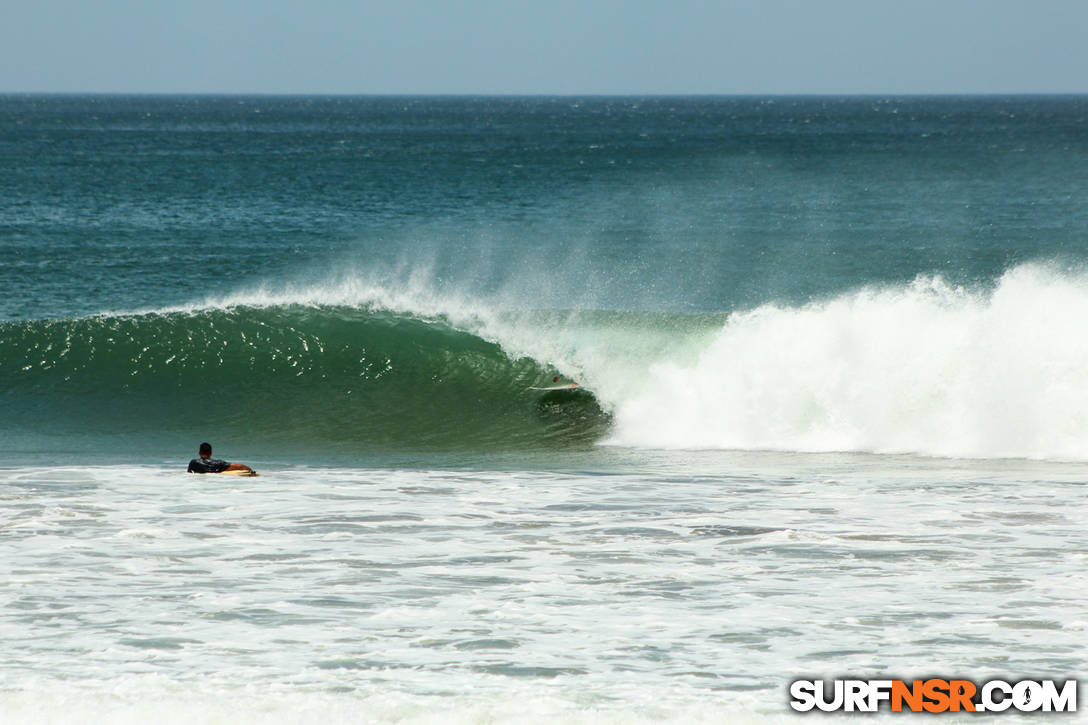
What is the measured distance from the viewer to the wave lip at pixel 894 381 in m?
16.2

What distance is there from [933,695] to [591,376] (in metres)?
13.3

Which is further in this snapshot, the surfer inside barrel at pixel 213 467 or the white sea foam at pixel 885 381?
the white sea foam at pixel 885 381

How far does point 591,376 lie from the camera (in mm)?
20453

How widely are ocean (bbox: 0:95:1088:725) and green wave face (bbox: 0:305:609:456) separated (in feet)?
0.28

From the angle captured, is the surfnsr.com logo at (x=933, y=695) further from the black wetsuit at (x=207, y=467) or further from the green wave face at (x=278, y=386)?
the green wave face at (x=278, y=386)

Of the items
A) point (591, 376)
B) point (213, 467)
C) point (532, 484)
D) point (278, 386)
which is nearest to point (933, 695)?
point (532, 484)

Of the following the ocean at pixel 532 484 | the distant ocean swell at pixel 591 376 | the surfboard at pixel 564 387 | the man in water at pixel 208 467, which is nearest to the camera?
the ocean at pixel 532 484

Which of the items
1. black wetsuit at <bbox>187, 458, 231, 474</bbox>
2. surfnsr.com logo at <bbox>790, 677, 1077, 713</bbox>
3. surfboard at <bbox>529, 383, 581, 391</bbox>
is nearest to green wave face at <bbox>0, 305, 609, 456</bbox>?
surfboard at <bbox>529, 383, 581, 391</bbox>

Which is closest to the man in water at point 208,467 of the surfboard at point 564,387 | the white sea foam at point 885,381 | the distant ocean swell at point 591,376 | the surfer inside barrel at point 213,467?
the surfer inside barrel at point 213,467

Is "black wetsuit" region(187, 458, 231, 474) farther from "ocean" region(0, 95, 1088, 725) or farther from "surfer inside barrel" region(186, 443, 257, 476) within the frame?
"ocean" region(0, 95, 1088, 725)

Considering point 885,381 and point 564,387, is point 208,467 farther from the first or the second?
point 885,381

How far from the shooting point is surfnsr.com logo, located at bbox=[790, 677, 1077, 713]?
723 centimetres

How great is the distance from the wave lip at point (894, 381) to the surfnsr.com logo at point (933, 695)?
28.4 feet

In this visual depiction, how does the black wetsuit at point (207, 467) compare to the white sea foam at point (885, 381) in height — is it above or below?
below
